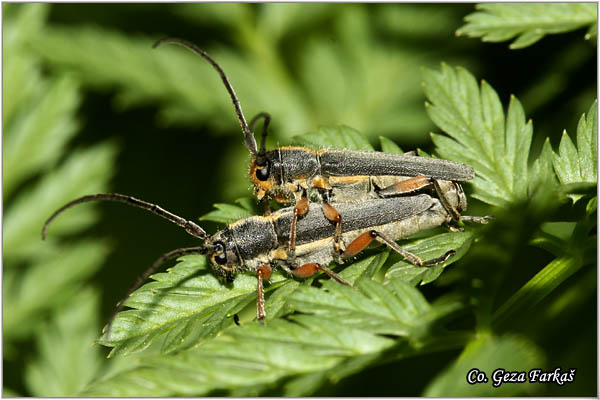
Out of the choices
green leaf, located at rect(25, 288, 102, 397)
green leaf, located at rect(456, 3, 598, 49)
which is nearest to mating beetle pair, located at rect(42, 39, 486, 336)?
green leaf, located at rect(456, 3, 598, 49)

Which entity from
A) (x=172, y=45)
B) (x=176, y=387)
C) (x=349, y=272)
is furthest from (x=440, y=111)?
(x=172, y=45)

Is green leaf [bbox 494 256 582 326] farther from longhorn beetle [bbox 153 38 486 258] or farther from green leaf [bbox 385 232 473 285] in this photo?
longhorn beetle [bbox 153 38 486 258]

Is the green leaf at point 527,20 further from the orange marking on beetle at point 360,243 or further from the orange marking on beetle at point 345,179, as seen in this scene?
the orange marking on beetle at point 360,243

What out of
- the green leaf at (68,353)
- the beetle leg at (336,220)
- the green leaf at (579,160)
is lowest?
the green leaf at (68,353)

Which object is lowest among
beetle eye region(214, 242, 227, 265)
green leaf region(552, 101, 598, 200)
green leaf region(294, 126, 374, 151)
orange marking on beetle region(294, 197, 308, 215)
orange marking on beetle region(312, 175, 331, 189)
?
beetle eye region(214, 242, 227, 265)

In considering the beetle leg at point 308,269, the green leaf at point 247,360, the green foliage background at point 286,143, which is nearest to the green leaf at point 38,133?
the green foliage background at point 286,143

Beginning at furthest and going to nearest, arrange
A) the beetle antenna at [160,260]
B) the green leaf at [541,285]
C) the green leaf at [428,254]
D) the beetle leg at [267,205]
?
the beetle leg at [267,205], the beetle antenna at [160,260], the green leaf at [428,254], the green leaf at [541,285]

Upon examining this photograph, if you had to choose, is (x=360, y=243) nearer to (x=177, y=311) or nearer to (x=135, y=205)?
(x=177, y=311)
